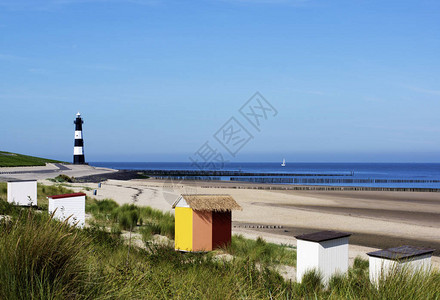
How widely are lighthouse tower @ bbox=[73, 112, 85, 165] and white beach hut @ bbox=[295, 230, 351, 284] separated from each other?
70.8m

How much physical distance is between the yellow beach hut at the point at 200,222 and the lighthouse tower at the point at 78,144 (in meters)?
67.0

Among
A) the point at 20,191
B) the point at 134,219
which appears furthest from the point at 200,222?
the point at 20,191

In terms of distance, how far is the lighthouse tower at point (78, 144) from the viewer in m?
74.1

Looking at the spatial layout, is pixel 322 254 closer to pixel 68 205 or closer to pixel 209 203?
pixel 209 203

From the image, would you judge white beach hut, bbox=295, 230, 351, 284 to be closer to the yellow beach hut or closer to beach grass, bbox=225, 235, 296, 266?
beach grass, bbox=225, 235, 296, 266

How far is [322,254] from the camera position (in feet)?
25.8

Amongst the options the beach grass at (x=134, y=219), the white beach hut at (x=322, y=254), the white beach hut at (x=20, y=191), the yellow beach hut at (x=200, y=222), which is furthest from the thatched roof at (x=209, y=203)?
the white beach hut at (x=20, y=191)

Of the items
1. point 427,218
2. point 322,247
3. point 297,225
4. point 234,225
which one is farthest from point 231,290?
point 427,218

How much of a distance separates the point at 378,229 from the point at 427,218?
720 centimetres

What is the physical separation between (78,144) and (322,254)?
71.9 meters

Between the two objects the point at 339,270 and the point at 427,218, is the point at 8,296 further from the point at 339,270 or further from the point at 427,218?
the point at 427,218

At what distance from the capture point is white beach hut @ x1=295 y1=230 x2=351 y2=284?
780 cm

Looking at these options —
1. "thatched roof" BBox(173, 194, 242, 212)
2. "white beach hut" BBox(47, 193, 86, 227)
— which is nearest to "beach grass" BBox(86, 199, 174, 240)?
"white beach hut" BBox(47, 193, 86, 227)

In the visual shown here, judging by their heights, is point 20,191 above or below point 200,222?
above
